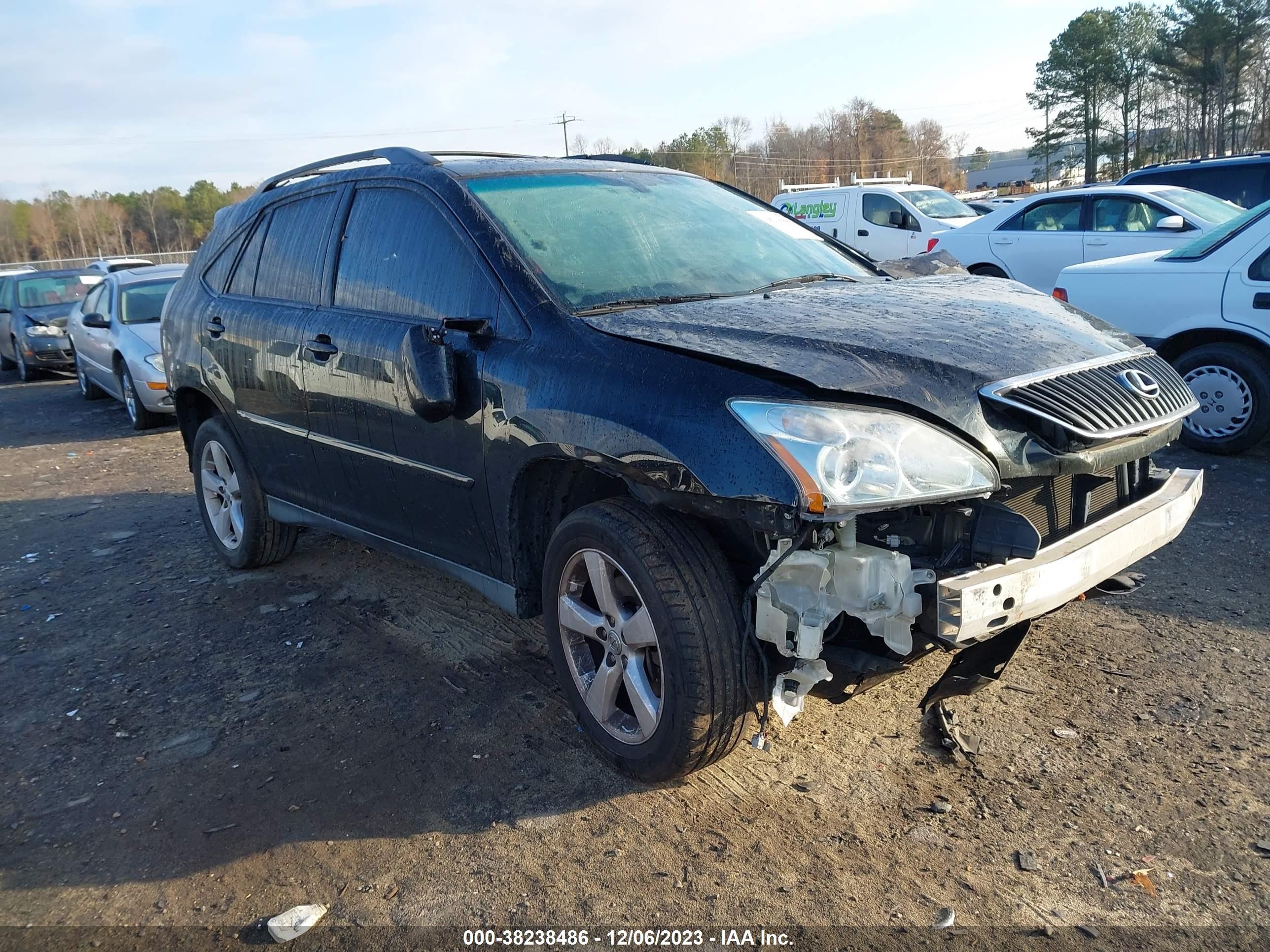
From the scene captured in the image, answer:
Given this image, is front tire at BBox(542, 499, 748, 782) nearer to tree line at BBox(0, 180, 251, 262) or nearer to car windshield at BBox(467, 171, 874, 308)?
car windshield at BBox(467, 171, 874, 308)

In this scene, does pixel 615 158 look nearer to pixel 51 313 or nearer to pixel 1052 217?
pixel 1052 217

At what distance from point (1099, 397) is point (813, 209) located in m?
15.1

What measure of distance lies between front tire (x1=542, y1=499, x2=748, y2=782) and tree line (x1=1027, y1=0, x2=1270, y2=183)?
49.1 meters

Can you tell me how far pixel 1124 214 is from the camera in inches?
399

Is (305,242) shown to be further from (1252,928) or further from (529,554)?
(1252,928)

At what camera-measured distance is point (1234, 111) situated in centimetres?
4394

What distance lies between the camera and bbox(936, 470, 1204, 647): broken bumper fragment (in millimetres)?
2301

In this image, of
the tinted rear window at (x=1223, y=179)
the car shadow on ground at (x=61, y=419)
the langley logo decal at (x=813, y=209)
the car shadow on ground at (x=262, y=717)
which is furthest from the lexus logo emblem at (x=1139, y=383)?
the langley logo decal at (x=813, y=209)

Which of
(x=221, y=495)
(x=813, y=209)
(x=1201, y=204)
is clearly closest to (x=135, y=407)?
(x=221, y=495)

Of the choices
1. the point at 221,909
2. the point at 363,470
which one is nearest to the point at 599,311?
the point at 363,470

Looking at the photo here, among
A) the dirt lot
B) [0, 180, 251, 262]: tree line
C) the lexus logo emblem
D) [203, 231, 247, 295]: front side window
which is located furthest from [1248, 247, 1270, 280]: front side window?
[0, 180, 251, 262]: tree line

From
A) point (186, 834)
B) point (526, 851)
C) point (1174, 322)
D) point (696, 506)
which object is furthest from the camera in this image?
point (1174, 322)

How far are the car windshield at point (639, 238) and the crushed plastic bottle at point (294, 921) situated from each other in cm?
190

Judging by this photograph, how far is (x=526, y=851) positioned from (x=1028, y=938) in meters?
1.30
